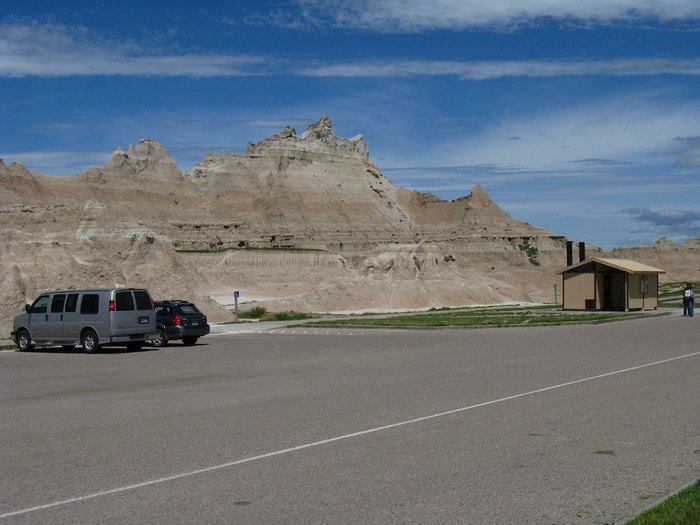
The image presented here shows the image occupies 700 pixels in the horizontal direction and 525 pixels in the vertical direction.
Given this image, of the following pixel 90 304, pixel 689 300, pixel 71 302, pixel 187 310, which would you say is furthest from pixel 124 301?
pixel 689 300

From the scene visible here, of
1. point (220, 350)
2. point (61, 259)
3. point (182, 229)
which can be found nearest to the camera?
point (220, 350)

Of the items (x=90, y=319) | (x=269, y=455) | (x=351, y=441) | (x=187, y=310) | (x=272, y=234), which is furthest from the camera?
(x=272, y=234)

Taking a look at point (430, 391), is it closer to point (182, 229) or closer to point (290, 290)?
point (290, 290)

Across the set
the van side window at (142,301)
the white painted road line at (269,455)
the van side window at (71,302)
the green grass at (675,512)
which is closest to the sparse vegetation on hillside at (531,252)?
the van side window at (142,301)

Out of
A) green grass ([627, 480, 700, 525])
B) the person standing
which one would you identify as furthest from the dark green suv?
the person standing

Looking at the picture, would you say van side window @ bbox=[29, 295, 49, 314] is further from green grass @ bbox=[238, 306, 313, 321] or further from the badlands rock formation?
green grass @ bbox=[238, 306, 313, 321]

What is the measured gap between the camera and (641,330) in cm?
2944

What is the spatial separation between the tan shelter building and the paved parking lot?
97.1 ft

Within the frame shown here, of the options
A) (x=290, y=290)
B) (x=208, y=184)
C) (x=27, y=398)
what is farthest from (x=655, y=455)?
(x=208, y=184)

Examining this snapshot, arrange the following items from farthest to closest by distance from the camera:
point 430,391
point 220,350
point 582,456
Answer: point 220,350 < point 430,391 < point 582,456

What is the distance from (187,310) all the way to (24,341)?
216 inches

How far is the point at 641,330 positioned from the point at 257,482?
24666 mm

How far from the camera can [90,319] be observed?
909 inches

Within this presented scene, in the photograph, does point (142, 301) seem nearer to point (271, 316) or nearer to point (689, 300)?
point (271, 316)
